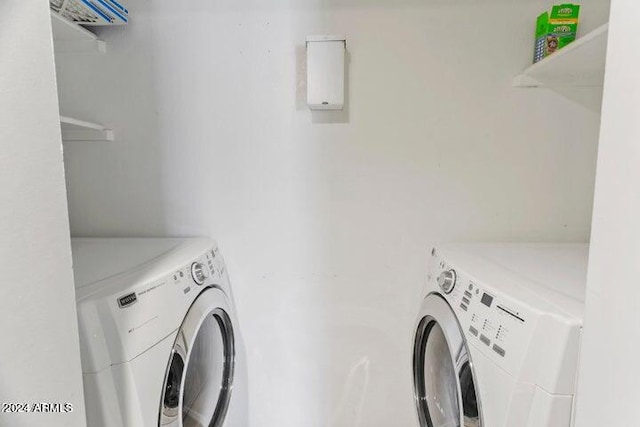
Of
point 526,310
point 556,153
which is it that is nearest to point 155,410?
point 526,310

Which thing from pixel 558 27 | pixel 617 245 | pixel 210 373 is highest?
pixel 558 27

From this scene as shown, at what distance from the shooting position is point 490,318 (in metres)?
0.77

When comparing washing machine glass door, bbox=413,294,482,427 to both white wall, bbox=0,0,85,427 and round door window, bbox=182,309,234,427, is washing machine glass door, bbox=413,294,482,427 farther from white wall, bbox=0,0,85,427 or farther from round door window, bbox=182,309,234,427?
white wall, bbox=0,0,85,427

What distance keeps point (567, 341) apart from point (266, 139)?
3.65ft

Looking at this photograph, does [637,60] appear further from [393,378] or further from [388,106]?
[393,378]

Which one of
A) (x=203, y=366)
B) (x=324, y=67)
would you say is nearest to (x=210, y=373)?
(x=203, y=366)

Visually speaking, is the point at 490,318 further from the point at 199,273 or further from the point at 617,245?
the point at 199,273

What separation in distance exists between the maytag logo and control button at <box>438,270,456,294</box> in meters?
0.83

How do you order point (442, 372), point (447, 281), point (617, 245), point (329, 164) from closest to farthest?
point (617, 245)
point (447, 281)
point (442, 372)
point (329, 164)

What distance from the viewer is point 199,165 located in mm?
1363

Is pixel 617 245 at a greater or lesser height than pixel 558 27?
lesser

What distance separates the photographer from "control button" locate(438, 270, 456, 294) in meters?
1.00

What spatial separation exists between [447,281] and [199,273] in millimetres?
764

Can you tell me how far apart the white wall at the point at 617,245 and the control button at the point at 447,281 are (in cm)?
52
